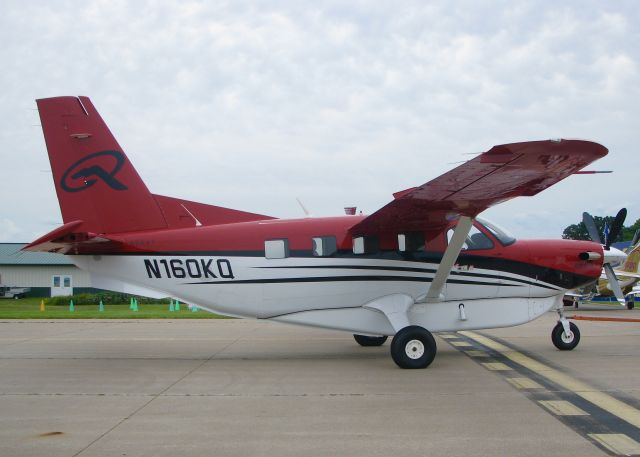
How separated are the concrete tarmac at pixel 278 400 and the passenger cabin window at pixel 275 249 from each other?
192cm

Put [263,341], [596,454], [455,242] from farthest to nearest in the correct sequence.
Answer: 1. [263,341]
2. [455,242]
3. [596,454]

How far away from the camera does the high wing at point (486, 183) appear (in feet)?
24.5

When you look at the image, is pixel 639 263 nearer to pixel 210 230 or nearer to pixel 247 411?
pixel 210 230

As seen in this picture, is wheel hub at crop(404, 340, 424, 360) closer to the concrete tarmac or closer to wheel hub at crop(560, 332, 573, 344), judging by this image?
the concrete tarmac

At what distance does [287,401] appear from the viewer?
24.0ft

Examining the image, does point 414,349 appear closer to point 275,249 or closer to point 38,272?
point 275,249

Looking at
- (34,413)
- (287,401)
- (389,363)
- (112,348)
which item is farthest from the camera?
(112,348)

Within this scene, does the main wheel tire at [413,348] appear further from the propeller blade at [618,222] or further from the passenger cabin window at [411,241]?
the propeller blade at [618,222]

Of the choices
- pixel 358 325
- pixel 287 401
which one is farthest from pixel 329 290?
pixel 287 401

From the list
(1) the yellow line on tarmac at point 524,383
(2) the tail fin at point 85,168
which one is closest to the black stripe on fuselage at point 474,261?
(2) the tail fin at point 85,168

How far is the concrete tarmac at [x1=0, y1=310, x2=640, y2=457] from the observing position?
5.38m

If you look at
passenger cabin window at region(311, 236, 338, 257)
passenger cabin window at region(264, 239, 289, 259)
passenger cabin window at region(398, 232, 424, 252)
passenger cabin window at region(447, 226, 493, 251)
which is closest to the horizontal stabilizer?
passenger cabin window at region(264, 239, 289, 259)

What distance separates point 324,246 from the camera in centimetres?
1088

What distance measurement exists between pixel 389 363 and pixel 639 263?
76.0 feet
